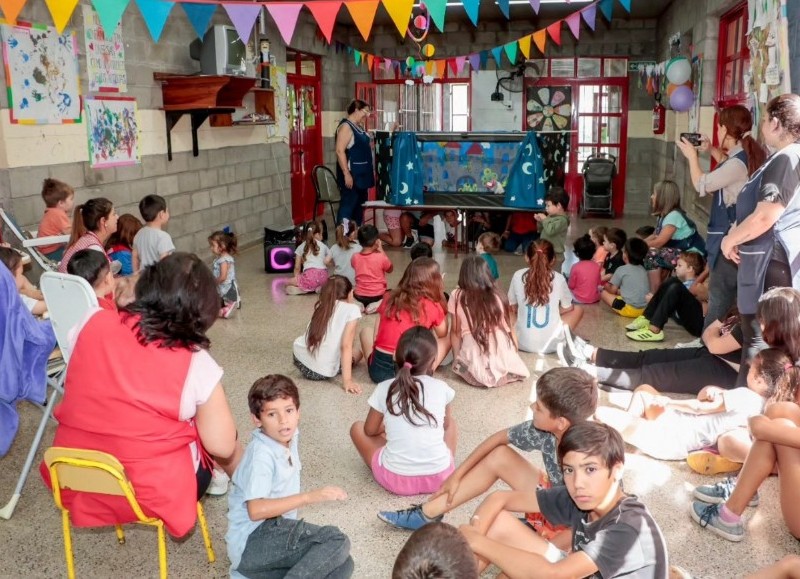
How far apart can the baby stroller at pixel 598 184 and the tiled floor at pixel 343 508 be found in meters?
5.96

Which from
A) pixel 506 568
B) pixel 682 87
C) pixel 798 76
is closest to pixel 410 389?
pixel 506 568

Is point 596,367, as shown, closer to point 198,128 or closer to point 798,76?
point 798,76

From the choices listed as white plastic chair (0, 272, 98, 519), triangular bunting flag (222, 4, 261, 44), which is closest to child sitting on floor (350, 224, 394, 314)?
triangular bunting flag (222, 4, 261, 44)

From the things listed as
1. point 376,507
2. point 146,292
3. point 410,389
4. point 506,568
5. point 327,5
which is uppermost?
point 327,5

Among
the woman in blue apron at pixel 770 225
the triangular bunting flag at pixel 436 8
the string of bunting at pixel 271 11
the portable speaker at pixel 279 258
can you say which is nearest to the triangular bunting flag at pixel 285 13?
the string of bunting at pixel 271 11

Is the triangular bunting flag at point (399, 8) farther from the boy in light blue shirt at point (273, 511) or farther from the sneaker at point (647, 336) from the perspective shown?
the boy in light blue shirt at point (273, 511)

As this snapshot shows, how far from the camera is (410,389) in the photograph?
2.65m

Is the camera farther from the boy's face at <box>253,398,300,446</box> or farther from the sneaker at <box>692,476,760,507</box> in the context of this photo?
the boy's face at <box>253,398,300,446</box>

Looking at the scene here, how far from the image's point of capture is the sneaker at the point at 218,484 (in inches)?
113

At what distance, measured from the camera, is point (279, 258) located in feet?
22.2

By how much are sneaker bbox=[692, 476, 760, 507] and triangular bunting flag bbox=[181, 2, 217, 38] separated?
220 inches

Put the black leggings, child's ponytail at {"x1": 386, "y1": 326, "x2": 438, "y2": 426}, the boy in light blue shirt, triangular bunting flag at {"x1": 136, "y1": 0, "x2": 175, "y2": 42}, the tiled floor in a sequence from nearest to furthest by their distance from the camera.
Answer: the boy in light blue shirt, the tiled floor, child's ponytail at {"x1": 386, "y1": 326, "x2": 438, "y2": 426}, the black leggings, triangular bunting flag at {"x1": 136, "y1": 0, "x2": 175, "y2": 42}

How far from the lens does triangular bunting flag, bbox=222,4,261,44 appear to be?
529cm

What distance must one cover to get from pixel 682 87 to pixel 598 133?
354 centimetres
